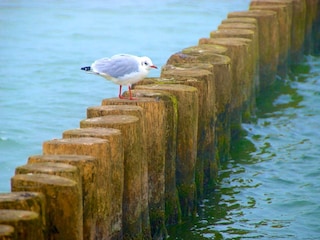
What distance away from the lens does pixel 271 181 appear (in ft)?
35.6

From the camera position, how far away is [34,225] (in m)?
5.58

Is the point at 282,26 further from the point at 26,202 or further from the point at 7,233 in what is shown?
the point at 7,233

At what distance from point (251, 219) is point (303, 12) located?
7690 mm

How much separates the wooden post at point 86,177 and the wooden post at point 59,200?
1.19ft

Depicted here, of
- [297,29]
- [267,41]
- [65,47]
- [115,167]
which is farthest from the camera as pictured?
[65,47]

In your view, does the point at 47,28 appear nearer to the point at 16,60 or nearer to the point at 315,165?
the point at 16,60

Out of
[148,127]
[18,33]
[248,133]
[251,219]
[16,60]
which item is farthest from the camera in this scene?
[18,33]

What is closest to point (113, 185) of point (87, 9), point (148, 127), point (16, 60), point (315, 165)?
point (148, 127)

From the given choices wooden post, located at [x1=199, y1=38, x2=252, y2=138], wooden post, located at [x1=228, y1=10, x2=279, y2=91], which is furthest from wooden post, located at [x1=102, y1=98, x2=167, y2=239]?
wooden post, located at [x1=228, y1=10, x2=279, y2=91]

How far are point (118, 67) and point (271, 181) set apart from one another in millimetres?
2903

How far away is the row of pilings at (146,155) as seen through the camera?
238 inches

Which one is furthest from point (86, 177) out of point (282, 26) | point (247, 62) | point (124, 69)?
point (282, 26)

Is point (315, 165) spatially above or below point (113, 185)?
below

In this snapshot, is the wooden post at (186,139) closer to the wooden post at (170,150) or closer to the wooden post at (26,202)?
the wooden post at (170,150)
